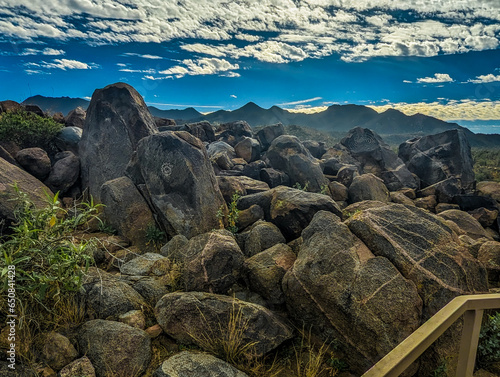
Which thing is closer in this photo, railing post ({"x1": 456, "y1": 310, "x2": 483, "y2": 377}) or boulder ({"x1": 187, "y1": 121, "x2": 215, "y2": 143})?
railing post ({"x1": 456, "y1": 310, "x2": 483, "y2": 377})

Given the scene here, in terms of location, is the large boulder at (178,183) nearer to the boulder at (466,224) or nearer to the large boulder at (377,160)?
the boulder at (466,224)

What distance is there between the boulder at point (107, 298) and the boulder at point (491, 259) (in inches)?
311

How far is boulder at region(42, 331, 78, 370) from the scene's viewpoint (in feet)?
14.2

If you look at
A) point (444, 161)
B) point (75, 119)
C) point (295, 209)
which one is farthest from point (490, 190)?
point (75, 119)

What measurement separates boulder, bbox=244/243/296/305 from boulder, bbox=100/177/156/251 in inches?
153

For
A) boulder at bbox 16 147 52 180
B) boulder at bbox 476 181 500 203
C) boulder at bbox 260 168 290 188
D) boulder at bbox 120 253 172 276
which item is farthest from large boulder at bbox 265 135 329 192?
boulder at bbox 476 181 500 203

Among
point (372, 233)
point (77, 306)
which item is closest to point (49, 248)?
point (77, 306)

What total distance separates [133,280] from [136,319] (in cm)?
130

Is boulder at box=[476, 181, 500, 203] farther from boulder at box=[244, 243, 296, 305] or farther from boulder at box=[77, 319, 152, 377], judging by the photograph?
boulder at box=[77, 319, 152, 377]

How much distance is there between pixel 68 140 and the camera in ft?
49.8

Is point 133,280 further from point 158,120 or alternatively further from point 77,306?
point 158,120

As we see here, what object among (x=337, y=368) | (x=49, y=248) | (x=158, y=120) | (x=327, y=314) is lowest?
(x=337, y=368)

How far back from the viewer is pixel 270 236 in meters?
8.55

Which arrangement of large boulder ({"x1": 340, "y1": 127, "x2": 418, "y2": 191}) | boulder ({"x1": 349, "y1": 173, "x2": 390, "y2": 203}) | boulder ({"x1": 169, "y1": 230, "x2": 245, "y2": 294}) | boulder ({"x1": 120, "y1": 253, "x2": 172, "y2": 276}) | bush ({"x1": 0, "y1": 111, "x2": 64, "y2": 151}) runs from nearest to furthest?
boulder ({"x1": 169, "y1": 230, "x2": 245, "y2": 294}), boulder ({"x1": 120, "y1": 253, "x2": 172, "y2": 276}), bush ({"x1": 0, "y1": 111, "x2": 64, "y2": 151}), boulder ({"x1": 349, "y1": 173, "x2": 390, "y2": 203}), large boulder ({"x1": 340, "y1": 127, "x2": 418, "y2": 191})
